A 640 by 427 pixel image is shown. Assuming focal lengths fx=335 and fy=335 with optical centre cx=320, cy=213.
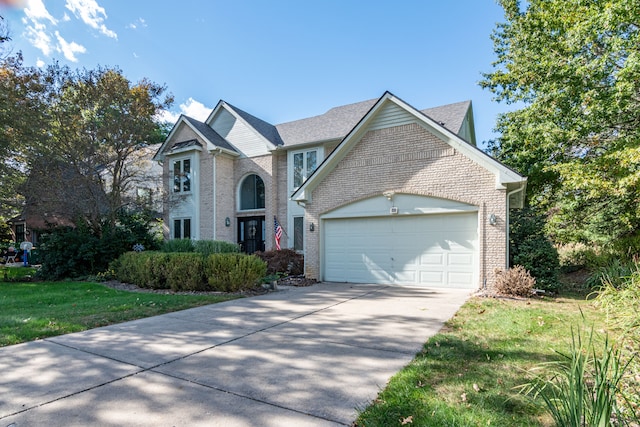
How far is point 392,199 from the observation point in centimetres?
1099

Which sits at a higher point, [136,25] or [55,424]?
[136,25]

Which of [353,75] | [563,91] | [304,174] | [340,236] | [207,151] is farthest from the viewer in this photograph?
[207,151]

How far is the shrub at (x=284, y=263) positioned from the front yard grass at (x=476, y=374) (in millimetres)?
8193

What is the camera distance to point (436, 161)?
10.3 metres

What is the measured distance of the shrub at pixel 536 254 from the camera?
362 inches

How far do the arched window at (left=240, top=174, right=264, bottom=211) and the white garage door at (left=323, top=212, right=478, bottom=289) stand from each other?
6.97 m

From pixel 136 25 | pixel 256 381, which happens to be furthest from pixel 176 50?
pixel 256 381

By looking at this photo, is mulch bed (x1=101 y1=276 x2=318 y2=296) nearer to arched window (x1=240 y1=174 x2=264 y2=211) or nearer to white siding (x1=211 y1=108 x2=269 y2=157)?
arched window (x1=240 y1=174 x2=264 y2=211)

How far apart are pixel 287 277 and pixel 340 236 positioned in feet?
8.53

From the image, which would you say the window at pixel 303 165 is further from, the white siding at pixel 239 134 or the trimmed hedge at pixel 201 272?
the trimmed hedge at pixel 201 272

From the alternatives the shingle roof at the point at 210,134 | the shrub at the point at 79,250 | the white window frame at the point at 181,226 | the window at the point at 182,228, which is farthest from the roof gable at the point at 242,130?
the shrub at the point at 79,250

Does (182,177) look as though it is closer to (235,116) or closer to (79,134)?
(235,116)

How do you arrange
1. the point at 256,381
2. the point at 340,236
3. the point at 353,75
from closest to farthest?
the point at 256,381 < the point at 340,236 < the point at 353,75

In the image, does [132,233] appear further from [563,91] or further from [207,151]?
[563,91]
